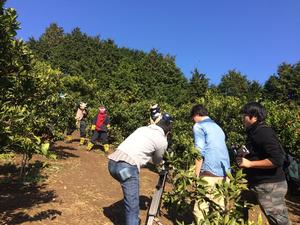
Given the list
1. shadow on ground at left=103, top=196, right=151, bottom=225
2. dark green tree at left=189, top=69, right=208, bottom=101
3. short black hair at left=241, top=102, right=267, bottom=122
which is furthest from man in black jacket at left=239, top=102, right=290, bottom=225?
dark green tree at left=189, top=69, right=208, bottom=101

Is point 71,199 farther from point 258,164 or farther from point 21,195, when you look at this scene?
point 258,164

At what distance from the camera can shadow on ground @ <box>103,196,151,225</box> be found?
6020mm

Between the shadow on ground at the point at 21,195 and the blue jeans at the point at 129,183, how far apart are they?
1.13 m

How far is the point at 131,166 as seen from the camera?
4.66m

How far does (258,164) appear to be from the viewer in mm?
4336

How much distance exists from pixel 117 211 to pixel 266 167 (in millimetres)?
3052

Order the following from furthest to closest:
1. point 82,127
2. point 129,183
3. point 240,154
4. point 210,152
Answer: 1. point 82,127
2. point 210,152
3. point 129,183
4. point 240,154

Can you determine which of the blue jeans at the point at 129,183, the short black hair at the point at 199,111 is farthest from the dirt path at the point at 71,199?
the short black hair at the point at 199,111

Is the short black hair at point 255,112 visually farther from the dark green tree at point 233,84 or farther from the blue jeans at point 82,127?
the dark green tree at point 233,84

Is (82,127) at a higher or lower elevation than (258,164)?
higher

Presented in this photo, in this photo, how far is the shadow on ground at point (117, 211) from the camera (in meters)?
6.02

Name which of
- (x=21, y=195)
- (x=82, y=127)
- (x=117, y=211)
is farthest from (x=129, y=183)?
(x=82, y=127)

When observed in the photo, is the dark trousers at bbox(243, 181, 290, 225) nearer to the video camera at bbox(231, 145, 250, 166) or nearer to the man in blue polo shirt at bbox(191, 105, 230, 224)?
the video camera at bbox(231, 145, 250, 166)

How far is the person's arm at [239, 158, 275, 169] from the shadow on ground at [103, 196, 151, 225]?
2.41m
